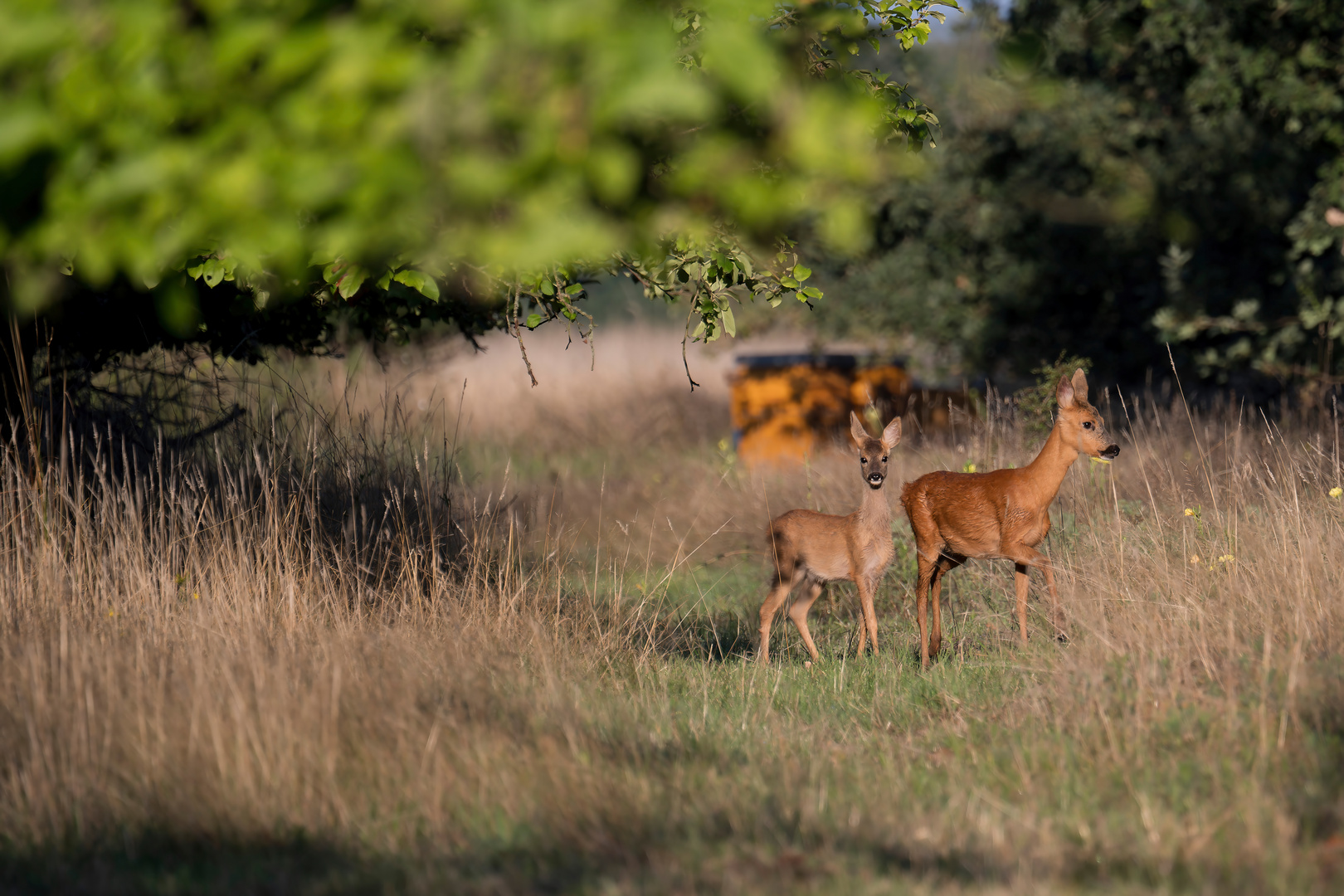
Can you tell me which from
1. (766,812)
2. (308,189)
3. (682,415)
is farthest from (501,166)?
(682,415)

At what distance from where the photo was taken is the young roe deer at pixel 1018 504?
22.0 feet

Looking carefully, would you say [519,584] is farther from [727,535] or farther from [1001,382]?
[1001,382]

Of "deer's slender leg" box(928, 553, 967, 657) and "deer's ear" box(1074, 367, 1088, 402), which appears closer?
"deer's ear" box(1074, 367, 1088, 402)

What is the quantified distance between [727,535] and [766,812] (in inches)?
282

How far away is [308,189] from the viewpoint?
2.61 metres

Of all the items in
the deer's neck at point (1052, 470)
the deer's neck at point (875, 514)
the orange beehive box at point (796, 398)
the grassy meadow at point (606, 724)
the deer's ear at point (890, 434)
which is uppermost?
the orange beehive box at point (796, 398)

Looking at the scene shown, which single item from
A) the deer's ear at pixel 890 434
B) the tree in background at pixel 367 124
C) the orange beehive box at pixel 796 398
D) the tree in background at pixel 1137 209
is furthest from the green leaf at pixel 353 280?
the orange beehive box at pixel 796 398

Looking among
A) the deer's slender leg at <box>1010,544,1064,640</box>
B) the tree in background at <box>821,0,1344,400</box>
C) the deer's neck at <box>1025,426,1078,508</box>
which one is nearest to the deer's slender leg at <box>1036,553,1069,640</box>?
the deer's slender leg at <box>1010,544,1064,640</box>

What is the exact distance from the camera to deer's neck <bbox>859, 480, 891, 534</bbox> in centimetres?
736

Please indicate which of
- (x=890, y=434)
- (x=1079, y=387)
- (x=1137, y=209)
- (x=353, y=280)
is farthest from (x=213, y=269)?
(x=1137, y=209)

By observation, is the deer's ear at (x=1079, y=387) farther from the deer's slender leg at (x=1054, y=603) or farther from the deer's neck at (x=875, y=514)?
the deer's neck at (x=875, y=514)

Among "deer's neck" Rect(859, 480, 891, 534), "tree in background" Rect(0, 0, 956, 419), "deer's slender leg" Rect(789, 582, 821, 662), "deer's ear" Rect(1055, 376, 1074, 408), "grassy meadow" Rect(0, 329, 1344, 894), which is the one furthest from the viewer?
"deer's slender leg" Rect(789, 582, 821, 662)

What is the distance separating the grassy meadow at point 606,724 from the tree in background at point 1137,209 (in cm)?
485

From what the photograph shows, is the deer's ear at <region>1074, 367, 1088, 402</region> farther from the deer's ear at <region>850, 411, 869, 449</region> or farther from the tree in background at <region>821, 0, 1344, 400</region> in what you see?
the tree in background at <region>821, 0, 1344, 400</region>
